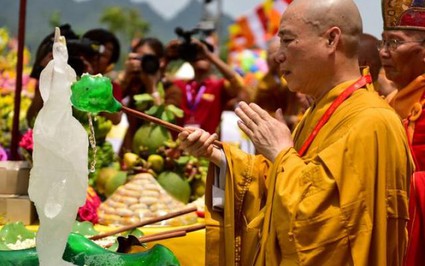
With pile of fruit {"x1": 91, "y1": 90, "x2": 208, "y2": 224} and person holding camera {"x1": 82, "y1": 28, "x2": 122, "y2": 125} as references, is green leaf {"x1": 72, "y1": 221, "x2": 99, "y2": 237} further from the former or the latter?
person holding camera {"x1": 82, "y1": 28, "x2": 122, "y2": 125}

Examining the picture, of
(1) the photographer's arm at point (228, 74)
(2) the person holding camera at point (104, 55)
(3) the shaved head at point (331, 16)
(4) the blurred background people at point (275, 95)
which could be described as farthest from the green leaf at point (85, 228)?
(1) the photographer's arm at point (228, 74)

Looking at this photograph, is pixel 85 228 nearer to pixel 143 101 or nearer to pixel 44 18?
pixel 143 101

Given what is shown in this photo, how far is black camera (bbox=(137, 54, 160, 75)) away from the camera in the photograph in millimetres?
4629

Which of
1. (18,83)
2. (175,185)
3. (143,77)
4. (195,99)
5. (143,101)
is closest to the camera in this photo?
(175,185)

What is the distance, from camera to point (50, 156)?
77.1 inches

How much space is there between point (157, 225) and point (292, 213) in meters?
1.26

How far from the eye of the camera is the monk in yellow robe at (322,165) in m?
2.11

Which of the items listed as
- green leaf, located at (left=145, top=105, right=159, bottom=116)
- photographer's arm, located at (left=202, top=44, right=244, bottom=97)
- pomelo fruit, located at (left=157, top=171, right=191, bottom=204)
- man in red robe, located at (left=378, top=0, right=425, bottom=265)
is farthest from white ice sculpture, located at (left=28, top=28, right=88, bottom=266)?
photographer's arm, located at (left=202, top=44, right=244, bottom=97)

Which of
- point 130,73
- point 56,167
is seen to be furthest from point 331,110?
point 130,73

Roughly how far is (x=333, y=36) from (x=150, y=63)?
2.50 metres

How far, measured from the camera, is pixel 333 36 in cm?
227

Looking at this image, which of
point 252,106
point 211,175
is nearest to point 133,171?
point 211,175

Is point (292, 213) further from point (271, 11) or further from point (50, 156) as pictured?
point (271, 11)

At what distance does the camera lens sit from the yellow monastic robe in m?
2.45
